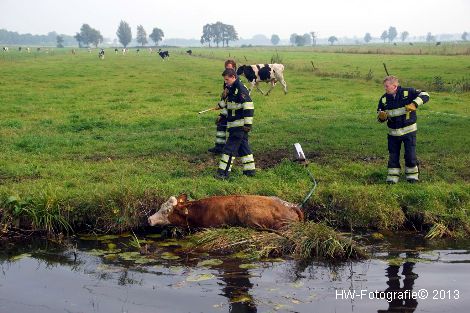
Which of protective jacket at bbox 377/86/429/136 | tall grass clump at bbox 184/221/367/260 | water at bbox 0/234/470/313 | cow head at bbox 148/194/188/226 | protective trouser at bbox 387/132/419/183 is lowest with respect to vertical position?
water at bbox 0/234/470/313

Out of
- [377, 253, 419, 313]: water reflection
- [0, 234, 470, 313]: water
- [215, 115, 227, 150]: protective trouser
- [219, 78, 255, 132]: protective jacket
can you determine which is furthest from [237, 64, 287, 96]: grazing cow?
[377, 253, 419, 313]: water reflection

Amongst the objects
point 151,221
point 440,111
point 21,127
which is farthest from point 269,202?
point 440,111

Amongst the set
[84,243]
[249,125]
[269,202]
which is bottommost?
[84,243]

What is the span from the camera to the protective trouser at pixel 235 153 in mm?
10805

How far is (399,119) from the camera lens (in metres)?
10.4

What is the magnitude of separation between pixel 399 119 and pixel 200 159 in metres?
4.79

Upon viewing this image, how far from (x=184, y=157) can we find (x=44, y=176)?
3.31 meters

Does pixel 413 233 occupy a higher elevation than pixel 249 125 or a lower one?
lower

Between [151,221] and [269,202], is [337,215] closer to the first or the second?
[269,202]

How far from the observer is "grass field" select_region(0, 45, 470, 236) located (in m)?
9.27

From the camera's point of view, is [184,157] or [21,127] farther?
[21,127]

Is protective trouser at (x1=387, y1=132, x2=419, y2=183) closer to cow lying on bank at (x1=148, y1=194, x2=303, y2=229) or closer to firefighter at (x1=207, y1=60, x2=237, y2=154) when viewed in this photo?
cow lying on bank at (x1=148, y1=194, x2=303, y2=229)

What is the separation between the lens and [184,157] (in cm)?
1289

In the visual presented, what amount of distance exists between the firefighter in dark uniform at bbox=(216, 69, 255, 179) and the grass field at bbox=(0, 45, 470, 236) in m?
0.38
